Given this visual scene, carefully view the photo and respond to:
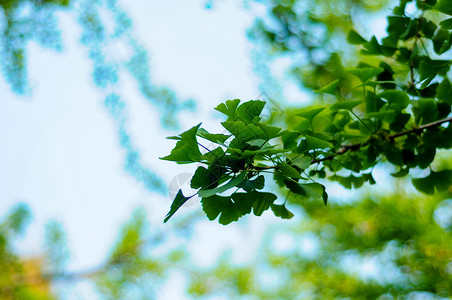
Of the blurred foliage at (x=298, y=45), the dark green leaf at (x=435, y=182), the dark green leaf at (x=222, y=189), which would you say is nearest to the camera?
the dark green leaf at (x=222, y=189)

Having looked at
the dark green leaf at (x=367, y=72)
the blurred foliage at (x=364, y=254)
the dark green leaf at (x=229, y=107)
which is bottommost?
the dark green leaf at (x=229, y=107)

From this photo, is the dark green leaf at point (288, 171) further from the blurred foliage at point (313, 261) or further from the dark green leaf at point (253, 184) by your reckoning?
the blurred foliage at point (313, 261)

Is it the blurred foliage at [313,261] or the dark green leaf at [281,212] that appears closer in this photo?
the dark green leaf at [281,212]

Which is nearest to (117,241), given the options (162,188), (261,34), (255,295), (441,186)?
(255,295)

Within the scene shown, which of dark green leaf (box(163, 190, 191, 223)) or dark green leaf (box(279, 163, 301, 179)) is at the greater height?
dark green leaf (box(279, 163, 301, 179))

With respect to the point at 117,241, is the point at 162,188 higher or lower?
lower

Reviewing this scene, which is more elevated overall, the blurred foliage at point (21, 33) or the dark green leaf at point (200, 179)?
the blurred foliage at point (21, 33)

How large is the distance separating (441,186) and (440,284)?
1.93 feet

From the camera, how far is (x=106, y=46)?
0.69 metres

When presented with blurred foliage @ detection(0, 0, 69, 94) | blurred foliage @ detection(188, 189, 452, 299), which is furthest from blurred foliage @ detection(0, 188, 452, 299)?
blurred foliage @ detection(0, 0, 69, 94)

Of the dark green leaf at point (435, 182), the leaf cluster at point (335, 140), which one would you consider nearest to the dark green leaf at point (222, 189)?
the leaf cluster at point (335, 140)

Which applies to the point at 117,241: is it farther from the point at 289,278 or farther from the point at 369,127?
the point at 369,127

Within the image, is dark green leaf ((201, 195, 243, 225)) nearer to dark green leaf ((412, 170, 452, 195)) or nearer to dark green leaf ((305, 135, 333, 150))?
dark green leaf ((305, 135, 333, 150))

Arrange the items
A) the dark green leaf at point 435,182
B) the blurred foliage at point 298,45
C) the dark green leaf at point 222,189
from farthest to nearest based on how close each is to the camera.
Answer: the blurred foliage at point 298,45 < the dark green leaf at point 435,182 < the dark green leaf at point 222,189
